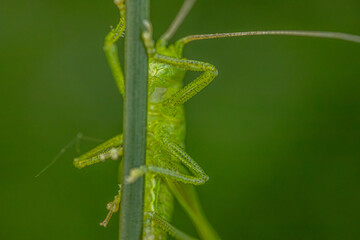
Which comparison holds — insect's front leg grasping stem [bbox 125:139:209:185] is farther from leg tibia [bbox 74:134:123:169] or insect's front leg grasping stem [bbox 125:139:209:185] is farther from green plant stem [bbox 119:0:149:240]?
green plant stem [bbox 119:0:149:240]

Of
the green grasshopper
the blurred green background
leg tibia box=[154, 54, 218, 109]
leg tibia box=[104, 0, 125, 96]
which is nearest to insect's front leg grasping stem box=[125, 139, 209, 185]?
the green grasshopper

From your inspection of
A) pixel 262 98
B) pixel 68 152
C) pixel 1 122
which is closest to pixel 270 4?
pixel 262 98

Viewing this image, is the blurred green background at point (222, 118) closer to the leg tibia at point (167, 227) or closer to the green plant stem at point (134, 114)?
the leg tibia at point (167, 227)

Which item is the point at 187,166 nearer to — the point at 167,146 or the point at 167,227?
the point at 167,146

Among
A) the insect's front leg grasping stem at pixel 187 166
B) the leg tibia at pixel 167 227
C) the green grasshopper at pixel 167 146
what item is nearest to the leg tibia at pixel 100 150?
the green grasshopper at pixel 167 146

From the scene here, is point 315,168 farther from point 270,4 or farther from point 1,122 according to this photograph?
point 1,122

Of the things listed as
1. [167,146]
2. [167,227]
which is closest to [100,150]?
[167,146]
